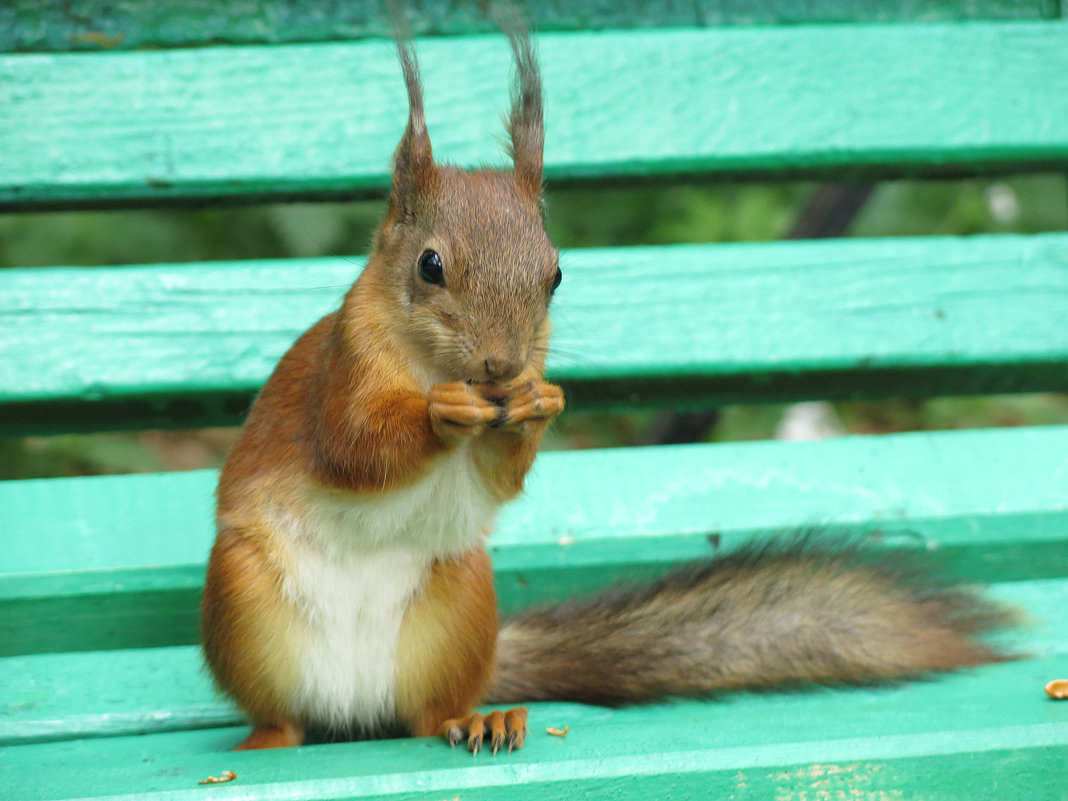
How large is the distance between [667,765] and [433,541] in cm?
34

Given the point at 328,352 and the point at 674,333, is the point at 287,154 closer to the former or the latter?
the point at 328,352

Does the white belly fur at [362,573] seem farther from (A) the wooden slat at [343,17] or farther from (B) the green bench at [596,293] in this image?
(A) the wooden slat at [343,17]

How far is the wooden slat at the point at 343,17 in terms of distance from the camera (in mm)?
1435

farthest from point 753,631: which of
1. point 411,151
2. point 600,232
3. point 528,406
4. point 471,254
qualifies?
point 600,232

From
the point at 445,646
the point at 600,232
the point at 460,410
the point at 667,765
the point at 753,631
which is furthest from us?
the point at 600,232

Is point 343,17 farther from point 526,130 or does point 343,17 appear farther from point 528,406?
point 528,406

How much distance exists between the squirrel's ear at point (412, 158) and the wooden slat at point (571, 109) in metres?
0.30

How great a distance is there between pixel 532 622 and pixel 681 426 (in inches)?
36.2

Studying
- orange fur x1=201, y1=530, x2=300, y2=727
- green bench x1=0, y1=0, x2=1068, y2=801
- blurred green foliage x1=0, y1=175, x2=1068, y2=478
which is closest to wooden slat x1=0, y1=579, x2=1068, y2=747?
green bench x1=0, y1=0, x2=1068, y2=801

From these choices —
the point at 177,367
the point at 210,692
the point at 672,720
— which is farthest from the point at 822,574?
the point at 177,367

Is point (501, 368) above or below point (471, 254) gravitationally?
below

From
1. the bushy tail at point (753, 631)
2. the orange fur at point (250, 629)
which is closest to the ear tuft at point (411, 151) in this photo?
the orange fur at point (250, 629)

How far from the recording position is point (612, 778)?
0.86 meters

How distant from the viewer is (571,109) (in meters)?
1.49
